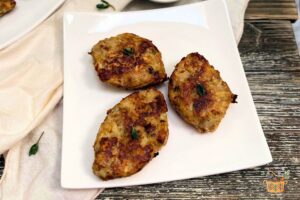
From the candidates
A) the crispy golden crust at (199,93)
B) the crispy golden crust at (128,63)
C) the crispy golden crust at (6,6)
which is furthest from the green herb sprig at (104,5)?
the crispy golden crust at (199,93)

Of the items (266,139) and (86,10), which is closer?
(266,139)

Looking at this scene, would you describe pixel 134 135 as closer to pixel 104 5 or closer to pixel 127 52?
pixel 127 52

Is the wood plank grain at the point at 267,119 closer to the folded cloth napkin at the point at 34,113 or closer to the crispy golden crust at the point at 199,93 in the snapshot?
the folded cloth napkin at the point at 34,113

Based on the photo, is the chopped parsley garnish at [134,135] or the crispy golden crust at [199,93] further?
the crispy golden crust at [199,93]

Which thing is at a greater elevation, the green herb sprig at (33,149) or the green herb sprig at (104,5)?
the green herb sprig at (104,5)

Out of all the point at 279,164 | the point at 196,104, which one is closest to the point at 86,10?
the point at 196,104

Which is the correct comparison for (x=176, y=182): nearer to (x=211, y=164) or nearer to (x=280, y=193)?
(x=211, y=164)

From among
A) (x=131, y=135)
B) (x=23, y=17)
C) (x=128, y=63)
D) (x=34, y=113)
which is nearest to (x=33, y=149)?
(x=34, y=113)
